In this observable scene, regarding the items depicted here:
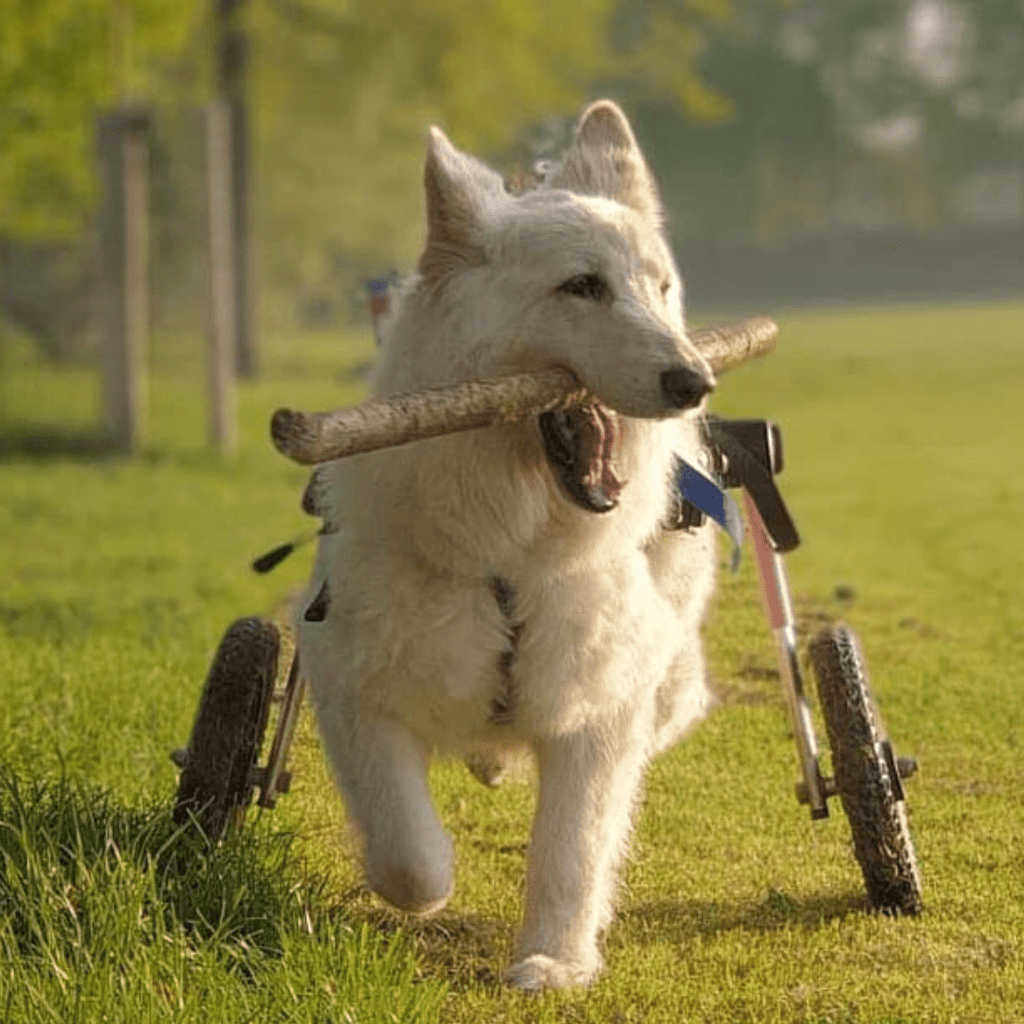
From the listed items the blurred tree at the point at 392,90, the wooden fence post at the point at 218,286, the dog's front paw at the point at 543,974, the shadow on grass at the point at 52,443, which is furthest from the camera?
the blurred tree at the point at 392,90

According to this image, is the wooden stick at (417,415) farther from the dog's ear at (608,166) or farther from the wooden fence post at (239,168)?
the wooden fence post at (239,168)

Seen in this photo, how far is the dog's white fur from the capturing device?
175 inches

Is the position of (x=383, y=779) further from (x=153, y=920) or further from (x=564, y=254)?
(x=564, y=254)

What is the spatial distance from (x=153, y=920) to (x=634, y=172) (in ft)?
6.05

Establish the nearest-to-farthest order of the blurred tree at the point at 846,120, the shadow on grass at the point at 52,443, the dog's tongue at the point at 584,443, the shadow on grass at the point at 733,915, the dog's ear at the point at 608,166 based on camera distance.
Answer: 1. the dog's tongue at the point at 584,443
2. the dog's ear at the point at 608,166
3. the shadow on grass at the point at 733,915
4. the shadow on grass at the point at 52,443
5. the blurred tree at the point at 846,120

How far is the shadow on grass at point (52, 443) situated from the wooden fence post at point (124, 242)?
14.4 inches

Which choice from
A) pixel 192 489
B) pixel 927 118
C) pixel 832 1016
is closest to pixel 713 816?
pixel 832 1016

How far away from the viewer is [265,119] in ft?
120

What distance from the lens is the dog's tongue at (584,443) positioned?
4484 mm

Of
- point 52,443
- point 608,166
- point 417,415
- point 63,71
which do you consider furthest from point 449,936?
point 63,71

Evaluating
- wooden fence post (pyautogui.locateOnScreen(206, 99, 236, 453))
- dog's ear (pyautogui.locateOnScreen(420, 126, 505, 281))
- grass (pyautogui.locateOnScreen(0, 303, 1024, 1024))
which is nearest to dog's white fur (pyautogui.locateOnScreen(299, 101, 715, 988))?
dog's ear (pyautogui.locateOnScreen(420, 126, 505, 281))

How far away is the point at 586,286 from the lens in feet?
14.4

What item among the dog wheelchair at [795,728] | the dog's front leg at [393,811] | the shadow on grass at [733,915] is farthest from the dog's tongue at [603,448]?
the shadow on grass at [733,915]

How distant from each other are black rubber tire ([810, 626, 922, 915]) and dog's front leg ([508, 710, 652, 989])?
25.7 inches
